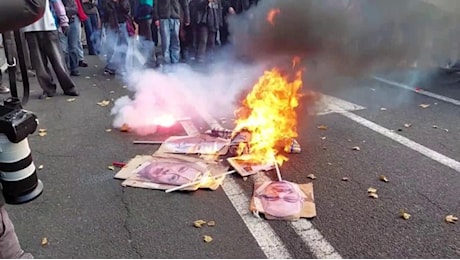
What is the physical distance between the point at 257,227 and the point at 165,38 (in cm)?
621

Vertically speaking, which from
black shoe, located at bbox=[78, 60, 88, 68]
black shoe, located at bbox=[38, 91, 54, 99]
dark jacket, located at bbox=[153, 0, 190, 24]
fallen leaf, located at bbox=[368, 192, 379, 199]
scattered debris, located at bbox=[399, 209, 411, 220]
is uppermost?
dark jacket, located at bbox=[153, 0, 190, 24]

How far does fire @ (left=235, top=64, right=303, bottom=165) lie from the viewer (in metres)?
4.15

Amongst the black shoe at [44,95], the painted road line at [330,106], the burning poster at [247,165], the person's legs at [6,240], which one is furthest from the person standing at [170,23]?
the person's legs at [6,240]

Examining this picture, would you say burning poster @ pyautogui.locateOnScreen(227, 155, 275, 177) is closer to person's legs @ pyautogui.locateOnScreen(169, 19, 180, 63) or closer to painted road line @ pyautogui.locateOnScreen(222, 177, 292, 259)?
painted road line @ pyautogui.locateOnScreen(222, 177, 292, 259)

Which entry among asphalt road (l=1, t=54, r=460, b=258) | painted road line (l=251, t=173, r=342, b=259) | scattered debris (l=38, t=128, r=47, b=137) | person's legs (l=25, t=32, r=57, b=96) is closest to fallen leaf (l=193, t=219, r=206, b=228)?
asphalt road (l=1, t=54, r=460, b=258)

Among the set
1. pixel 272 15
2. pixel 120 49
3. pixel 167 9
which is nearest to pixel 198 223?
pixel 272 15

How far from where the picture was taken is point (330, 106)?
566cm

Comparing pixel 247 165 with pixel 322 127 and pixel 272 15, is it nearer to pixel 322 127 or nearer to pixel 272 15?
pixel 322 127

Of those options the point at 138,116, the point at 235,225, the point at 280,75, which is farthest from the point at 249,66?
the point at 235,225

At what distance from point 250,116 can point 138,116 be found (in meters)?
1.51

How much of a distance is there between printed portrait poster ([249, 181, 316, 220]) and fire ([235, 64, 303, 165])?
A: 52 centimetres

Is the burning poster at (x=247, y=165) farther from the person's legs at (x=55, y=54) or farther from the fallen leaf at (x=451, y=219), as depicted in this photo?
the person's legs at (x=55, y=54)

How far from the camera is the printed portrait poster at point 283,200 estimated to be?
3111mm

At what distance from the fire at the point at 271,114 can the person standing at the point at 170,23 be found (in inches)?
158
